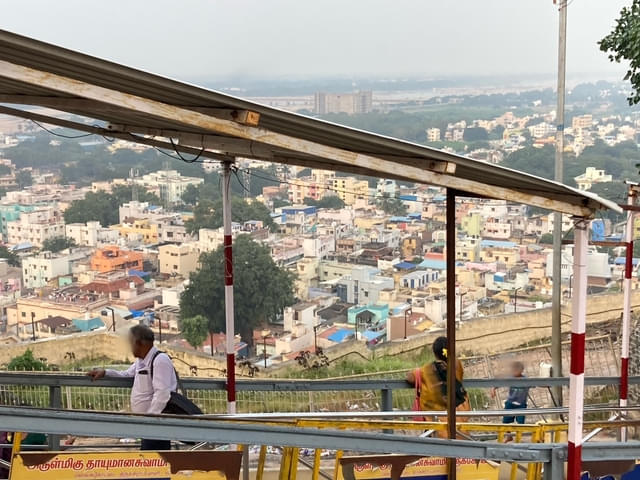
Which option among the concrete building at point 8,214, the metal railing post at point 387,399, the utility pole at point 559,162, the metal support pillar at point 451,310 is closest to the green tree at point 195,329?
the utility pole at point 559,162

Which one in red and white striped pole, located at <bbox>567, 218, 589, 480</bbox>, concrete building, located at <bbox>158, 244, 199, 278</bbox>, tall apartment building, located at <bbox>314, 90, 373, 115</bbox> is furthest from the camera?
tall apartment building, located at <bbox>314, 90, 373, 115</bbox>

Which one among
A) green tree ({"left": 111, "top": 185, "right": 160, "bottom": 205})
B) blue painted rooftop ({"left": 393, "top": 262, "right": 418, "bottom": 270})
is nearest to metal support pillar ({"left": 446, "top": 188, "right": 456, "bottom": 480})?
blue painted rooftop ({"left": 393, "top": 262, "right": 418, "bottom": 270})

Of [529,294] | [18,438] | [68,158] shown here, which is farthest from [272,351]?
[68,158]

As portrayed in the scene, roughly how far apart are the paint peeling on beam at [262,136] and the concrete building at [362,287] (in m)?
35.1

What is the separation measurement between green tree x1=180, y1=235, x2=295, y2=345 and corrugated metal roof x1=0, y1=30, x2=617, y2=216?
2499cm

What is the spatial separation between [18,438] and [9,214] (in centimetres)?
4431

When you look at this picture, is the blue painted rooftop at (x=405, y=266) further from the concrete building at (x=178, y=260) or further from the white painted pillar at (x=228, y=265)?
the white painted pillar at (x=228, y=265)

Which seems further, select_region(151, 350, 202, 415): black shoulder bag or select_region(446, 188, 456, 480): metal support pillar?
select_region(151, 350, 202, 415): black shoulder bag

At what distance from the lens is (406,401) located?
9117 millimetres

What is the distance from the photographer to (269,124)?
2.81m

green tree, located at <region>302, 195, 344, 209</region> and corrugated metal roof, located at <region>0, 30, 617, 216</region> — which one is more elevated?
corrugated metal roof, located at <region>0, 30, 617, 216</region>

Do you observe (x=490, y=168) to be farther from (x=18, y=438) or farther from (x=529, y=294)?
(x=529, y=294)

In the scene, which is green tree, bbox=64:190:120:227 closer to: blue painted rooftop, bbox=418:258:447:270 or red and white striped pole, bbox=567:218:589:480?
blue painted rooftop, bbox=418:258:447:270

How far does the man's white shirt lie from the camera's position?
437cm
